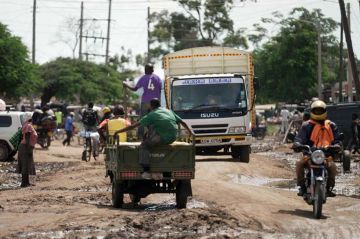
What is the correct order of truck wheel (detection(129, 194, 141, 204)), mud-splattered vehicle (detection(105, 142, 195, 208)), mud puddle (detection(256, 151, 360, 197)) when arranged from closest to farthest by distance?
mud-splattered vehicle (detection(105, 142, 195, 208))
truck wheel (detection(129, 194, 141, 204))
mud puddle (detection(256, 151, 360, 197))

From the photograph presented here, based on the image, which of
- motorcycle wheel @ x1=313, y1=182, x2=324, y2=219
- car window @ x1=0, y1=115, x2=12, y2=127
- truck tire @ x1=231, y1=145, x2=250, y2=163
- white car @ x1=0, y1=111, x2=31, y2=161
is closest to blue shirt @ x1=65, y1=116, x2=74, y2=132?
white car @ x1=0, y1=111, x2=31, y2=161

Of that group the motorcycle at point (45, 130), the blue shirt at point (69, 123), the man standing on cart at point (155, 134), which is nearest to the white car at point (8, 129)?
the motorcycle at point (45, 130)

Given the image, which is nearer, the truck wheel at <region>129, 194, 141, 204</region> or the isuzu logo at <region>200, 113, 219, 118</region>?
the truck wheel at <region>129, 194, 141, 204</region>

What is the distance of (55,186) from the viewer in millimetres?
19719

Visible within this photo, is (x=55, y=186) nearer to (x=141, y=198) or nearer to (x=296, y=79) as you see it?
(x=141, y=198)

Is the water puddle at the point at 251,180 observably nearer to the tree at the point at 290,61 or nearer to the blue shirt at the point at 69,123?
the blue shirt at the point at 69,123

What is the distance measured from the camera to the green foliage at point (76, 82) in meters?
70.6

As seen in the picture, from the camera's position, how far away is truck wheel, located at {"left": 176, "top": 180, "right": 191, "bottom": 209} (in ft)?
47.3

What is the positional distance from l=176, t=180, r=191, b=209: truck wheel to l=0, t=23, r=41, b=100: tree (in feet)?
111

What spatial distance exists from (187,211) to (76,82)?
195 ft

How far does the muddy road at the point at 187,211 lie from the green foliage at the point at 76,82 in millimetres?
47688

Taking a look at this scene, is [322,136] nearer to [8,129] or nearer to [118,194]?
[118,194]

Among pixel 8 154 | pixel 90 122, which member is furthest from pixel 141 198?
pixel 8 154

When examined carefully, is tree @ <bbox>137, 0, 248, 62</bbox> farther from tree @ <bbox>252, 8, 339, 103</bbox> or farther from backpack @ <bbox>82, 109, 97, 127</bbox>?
backpack @ <bbox>82, 109, 97, 127</bbox>
